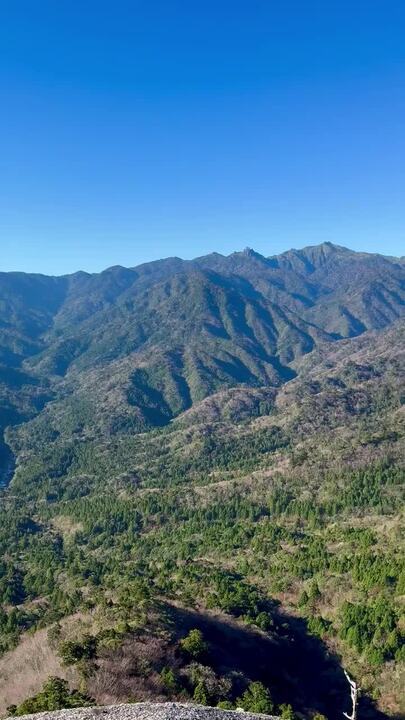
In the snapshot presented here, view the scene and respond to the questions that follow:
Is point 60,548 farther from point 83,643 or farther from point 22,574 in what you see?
point 83,643

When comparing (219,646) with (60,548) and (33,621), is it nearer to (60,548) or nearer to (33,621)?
(33,621)

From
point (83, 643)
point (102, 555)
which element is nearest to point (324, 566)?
point (83, 643)

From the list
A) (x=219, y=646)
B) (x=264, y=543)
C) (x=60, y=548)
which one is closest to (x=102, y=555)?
(x=60, y=548)

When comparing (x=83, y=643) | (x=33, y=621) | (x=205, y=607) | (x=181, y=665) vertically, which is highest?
(x=83, y=643)

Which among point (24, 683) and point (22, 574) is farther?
point (22, 574)

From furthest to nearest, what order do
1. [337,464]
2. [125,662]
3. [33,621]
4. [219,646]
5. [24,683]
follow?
[337,464] → [33,621] → [219,646] → [24,683] → [125,662]

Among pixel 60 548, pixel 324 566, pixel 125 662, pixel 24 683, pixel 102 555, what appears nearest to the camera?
pixel 125 662

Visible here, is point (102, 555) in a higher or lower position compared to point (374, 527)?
lower
